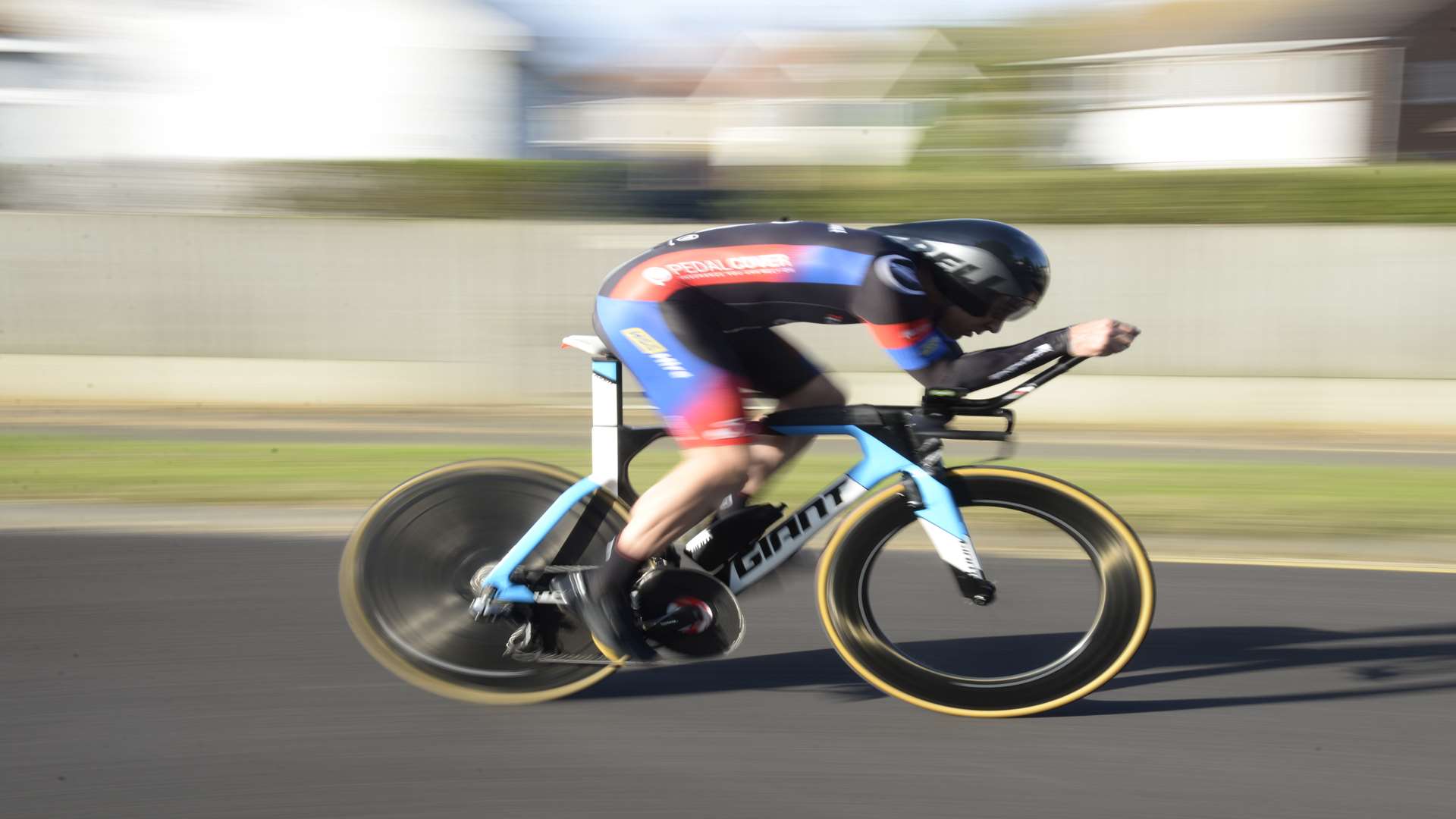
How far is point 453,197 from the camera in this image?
537 inches

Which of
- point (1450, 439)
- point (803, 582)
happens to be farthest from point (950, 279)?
point (1450, 439)

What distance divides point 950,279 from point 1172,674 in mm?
1649

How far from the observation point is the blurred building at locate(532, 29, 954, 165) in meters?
14.5

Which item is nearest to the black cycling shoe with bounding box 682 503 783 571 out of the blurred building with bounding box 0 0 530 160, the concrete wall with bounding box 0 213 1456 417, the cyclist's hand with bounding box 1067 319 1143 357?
the cyclist's hand with bounding box 1067 319 1143 357

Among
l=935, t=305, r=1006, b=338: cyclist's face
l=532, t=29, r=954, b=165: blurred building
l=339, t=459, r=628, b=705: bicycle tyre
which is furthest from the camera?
l=532, t=29, r=954, b=165: blurred building

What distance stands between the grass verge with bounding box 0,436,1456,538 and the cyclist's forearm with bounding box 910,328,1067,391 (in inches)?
135

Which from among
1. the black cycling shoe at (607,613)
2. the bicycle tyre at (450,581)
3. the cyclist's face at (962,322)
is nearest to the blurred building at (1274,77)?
the cyclist's face at (962,322)

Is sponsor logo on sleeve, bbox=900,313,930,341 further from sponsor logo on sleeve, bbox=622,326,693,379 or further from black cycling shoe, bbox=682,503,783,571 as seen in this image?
black cycling shoe, bbox=682,503,783,571

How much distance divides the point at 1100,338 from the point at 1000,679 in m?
1.14

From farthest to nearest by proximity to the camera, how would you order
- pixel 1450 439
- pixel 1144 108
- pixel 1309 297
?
pixel 1144 108 → pixel 1309 297 → pixel 1450 439

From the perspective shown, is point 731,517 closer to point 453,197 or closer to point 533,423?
point 533,423

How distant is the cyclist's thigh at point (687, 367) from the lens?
150 inches

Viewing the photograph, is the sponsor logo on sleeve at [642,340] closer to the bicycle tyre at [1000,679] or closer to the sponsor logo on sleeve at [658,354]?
the sponsor logo on sleeve at [658,354]

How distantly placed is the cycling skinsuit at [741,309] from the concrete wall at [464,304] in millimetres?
8230
